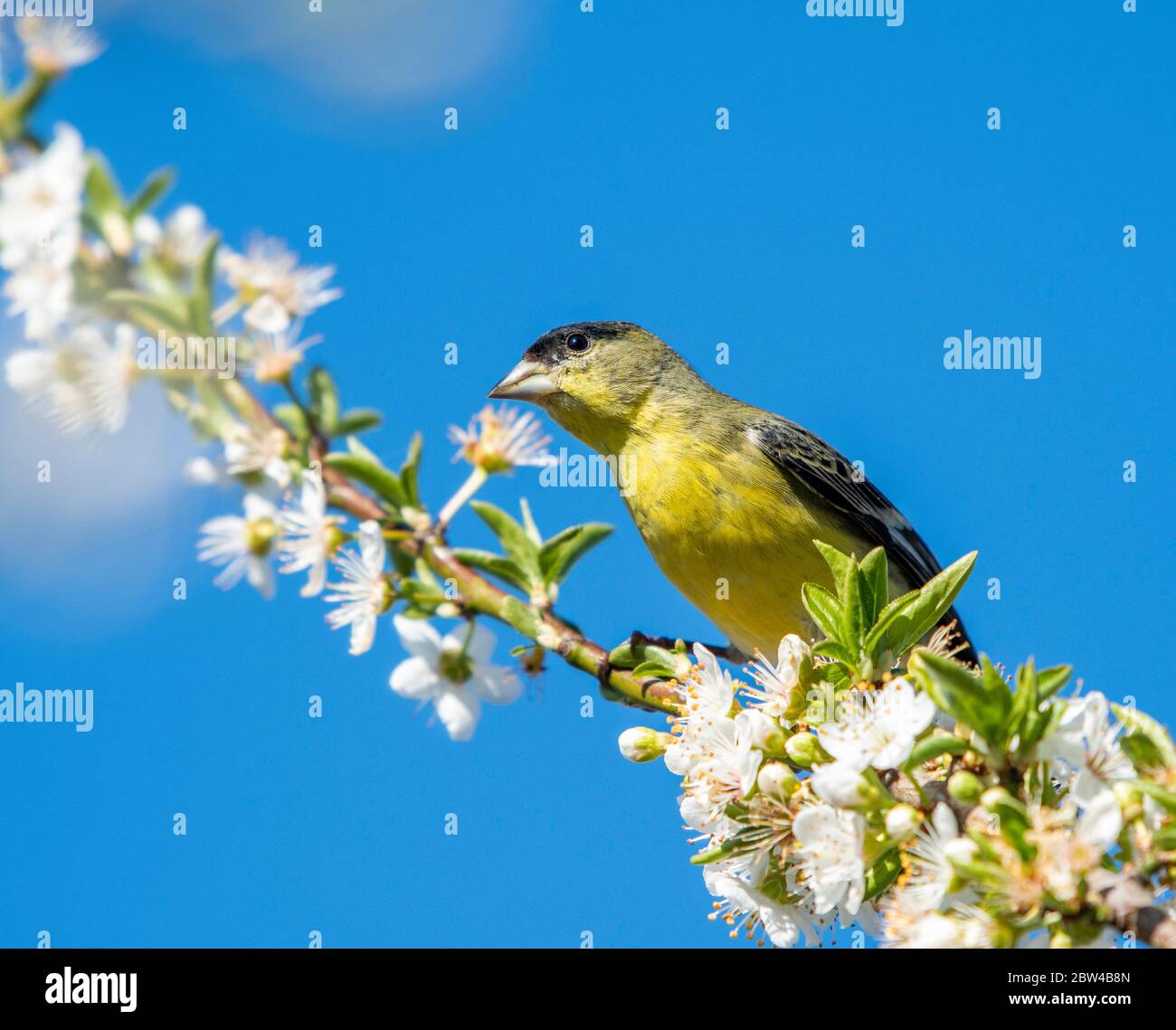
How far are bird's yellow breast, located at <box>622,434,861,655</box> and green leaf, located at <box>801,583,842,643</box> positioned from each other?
275 cm

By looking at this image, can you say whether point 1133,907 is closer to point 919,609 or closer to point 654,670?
point 919,609

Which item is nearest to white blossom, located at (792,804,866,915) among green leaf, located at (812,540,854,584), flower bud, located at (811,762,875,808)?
flower bud, located at (811,762,875,808)

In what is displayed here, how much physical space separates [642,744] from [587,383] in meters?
3.62

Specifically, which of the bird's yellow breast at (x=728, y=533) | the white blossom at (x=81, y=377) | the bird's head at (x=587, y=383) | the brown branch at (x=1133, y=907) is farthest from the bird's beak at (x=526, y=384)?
the brown branch at (x=1133, y=907)

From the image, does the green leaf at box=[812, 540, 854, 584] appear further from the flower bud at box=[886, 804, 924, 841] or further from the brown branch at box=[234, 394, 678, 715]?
the flower bud at box=[886, 804, 924, 841]

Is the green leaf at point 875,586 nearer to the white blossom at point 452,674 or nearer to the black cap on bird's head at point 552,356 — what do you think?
the white blossom at point 452,674

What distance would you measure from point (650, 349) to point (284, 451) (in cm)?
459

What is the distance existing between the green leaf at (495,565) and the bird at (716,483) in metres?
2.96

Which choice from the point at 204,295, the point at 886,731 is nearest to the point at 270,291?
the point at 204,295

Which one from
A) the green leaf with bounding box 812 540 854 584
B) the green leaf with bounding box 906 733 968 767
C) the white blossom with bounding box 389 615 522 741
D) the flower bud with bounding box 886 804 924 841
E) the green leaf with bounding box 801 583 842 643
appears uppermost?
the green leaf with bounding box 812 540 854 584

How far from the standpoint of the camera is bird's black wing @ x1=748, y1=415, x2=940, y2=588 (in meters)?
6.31

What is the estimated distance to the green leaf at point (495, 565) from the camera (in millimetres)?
2514

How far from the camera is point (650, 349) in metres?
6.71

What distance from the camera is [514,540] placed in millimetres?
2578
